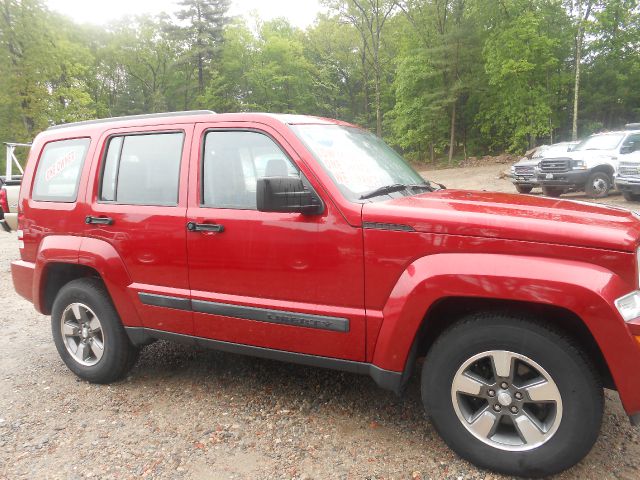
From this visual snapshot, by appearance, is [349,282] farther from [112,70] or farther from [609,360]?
[112,70]

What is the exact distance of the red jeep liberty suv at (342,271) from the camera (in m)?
2.21

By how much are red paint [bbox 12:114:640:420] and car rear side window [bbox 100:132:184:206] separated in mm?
73

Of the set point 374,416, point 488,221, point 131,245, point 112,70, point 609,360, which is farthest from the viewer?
point 112,70

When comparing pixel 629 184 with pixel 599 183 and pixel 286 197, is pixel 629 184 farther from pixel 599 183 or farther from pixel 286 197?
pixel 286 197

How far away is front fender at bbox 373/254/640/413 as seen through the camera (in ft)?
6.84

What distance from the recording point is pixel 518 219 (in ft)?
7.57

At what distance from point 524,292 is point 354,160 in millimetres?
1347

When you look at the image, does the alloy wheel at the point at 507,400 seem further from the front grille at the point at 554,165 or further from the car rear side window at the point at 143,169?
the front grille at the point at 554,165

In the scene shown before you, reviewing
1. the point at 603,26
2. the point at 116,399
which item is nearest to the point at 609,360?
the point at 116,399

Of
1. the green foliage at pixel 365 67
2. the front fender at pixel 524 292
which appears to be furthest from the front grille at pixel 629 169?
the green foliage at pixel 365 67

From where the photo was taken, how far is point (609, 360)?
2.13 m

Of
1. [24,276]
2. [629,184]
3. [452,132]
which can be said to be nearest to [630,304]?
[24,276]

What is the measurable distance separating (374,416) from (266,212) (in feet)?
4.83

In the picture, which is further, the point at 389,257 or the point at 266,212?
the point at 266,212
